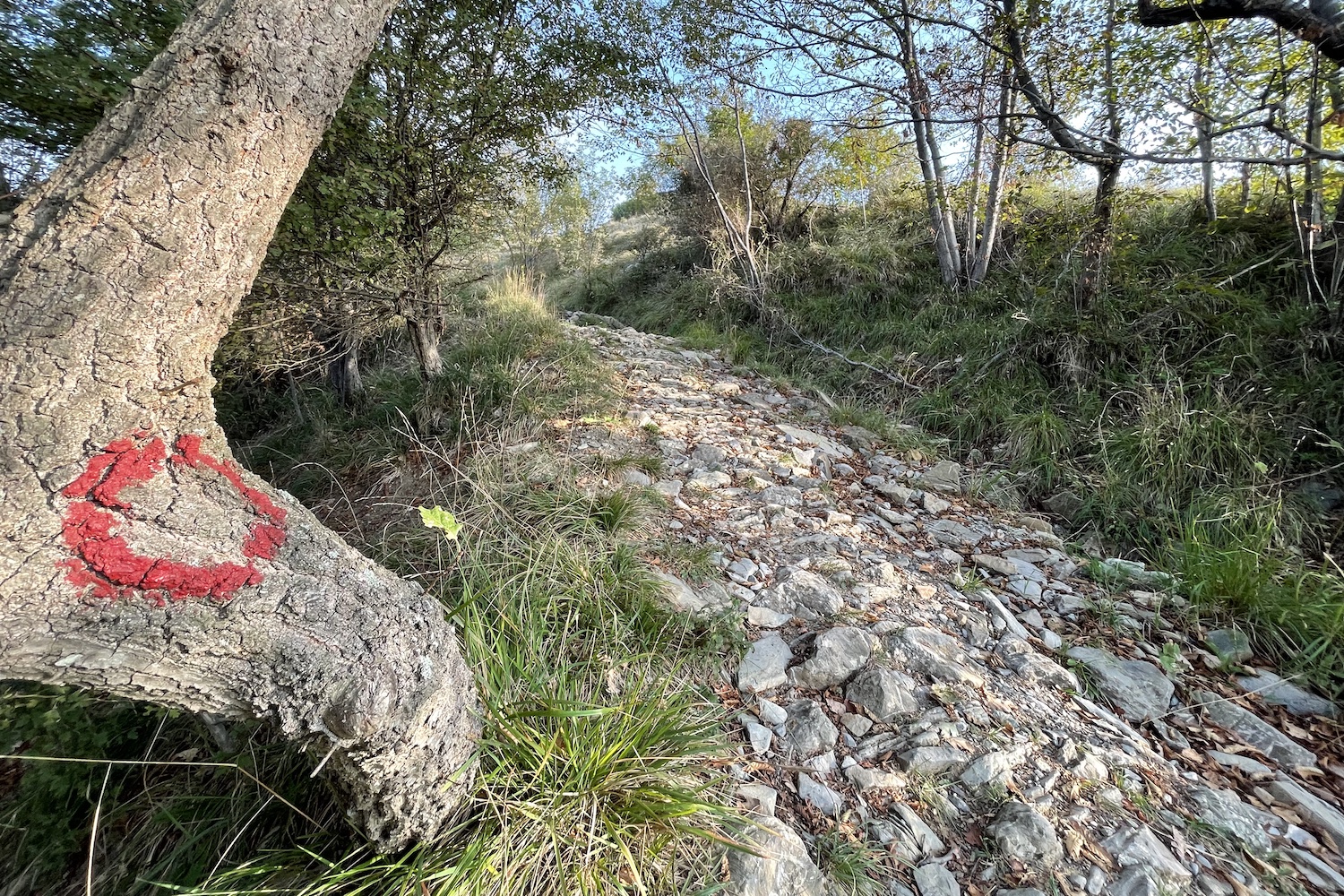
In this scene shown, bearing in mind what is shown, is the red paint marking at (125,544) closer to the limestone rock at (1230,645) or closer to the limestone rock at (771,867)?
the limestone rock at (771,867)

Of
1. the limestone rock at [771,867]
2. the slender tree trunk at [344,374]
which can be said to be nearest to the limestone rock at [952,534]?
the limestone rock at [771,867]

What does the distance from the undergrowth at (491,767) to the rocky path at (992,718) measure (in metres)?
0.23

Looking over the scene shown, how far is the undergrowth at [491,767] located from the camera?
127 cm

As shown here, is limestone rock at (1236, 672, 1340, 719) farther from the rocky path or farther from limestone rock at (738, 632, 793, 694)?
limestone rock at (738, 632, 793, 694)

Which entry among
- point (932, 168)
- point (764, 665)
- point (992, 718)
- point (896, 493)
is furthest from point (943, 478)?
point (932, 168)

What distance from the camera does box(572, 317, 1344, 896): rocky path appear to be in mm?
1486

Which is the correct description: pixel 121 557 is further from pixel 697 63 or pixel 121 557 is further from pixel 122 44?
pixel 697 63

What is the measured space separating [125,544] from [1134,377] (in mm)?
5369

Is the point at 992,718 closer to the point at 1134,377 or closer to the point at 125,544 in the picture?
the point at 125,544

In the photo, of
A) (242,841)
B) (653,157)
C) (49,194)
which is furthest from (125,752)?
(653,157)

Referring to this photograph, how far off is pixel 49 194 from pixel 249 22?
478mm

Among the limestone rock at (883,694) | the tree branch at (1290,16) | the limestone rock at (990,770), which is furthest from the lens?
the tree branch at (1290,16)

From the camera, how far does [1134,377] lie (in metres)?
3.98

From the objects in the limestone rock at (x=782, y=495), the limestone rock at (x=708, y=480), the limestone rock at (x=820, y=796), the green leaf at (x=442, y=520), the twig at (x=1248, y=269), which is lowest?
the limestone rock at (x=820, y=796)
